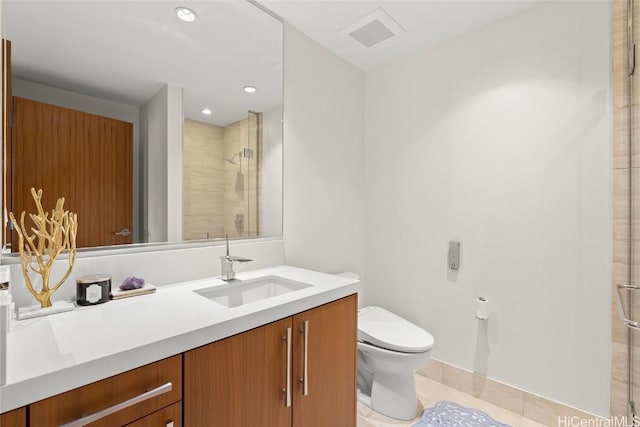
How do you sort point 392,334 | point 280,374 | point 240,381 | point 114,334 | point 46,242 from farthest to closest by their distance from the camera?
point 392,334 < point 46,242 < point 280,374 < point 240,381 < point 114,334

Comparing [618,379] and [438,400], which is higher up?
[618,379]

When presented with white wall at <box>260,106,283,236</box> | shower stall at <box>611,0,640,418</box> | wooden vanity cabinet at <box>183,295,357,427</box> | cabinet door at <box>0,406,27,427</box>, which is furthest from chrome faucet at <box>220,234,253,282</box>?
shower stall at <box>611,0,640,418</box>

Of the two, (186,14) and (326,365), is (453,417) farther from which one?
(186,14)

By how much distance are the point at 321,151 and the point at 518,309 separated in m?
1.56

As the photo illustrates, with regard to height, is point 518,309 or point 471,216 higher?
point 471,216

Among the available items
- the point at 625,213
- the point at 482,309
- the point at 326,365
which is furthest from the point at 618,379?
the point at 326,365

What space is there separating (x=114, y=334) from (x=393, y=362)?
54.6 inches

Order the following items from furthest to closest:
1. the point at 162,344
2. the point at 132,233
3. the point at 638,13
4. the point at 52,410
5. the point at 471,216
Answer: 1. the point at 471,216
2. the point at 638,13
3. the point at 132,233
4. the point at 162,344
5. the point at 52,410

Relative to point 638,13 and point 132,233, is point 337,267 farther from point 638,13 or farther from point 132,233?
point 638,13

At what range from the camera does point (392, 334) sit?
179 centimetres

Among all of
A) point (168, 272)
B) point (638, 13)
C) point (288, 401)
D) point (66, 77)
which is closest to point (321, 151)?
point (168, 272)

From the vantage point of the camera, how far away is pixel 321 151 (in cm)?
214

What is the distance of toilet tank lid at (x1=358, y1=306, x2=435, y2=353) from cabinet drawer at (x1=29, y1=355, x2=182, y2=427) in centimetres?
119

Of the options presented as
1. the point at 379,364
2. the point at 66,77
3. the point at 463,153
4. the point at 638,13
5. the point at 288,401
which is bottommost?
the point at 379,364
